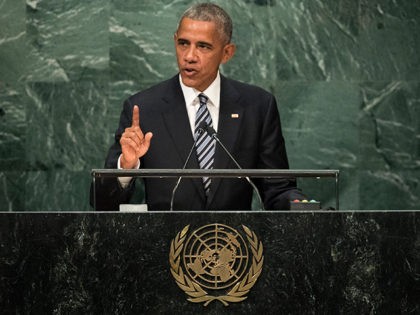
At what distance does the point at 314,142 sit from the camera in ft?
21.1

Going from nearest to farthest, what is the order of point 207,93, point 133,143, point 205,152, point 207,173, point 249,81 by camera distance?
point 207,173 → point 133,143 → point 205,152 → point 207,93 → point 249,81

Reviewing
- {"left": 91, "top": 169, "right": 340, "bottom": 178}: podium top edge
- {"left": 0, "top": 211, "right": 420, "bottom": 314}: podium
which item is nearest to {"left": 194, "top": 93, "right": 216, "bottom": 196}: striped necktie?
{"left": 91, "top": 169, "right": 340, "bottom": 178}: podium top edge

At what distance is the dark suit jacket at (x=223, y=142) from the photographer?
15.1 ft

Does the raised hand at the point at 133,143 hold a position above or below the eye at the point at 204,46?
below

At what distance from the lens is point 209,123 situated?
15.8 feet

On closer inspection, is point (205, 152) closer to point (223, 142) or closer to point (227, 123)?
point (223, 142)

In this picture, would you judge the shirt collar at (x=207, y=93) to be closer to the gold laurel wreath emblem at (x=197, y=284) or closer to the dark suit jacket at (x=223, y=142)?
the dark suit jacket at (x=223, y=142)

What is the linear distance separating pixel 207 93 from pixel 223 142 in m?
0.31

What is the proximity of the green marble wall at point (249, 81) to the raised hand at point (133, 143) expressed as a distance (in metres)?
2.30

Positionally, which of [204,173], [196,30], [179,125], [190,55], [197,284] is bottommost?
[197,284]

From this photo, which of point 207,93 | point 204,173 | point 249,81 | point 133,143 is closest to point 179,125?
point 207,93

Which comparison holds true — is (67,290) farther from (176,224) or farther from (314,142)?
(314,142)

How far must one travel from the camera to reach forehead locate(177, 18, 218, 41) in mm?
4750

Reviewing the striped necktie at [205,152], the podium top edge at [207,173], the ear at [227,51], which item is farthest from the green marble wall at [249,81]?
the podium top edge at [207,173]
